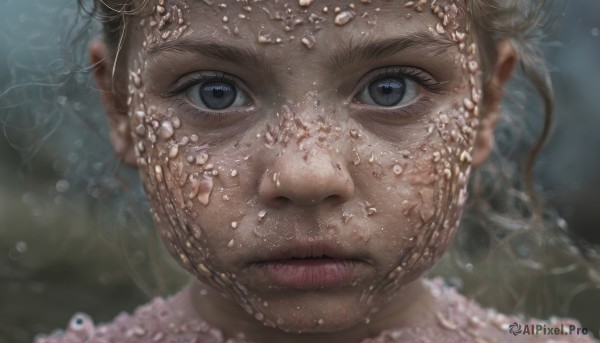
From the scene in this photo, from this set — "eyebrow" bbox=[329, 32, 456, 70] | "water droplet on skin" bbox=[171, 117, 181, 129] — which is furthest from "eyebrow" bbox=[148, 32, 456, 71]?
"water droplet on skin" bbox=[171, 117, 181, 129]

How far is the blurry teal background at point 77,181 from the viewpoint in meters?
1.79

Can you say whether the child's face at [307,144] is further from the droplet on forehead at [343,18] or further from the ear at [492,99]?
the ear at [492,99]

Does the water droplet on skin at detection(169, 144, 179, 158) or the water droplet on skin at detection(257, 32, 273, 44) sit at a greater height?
the water droplet on skin at detection(257, 32, 273, 44)

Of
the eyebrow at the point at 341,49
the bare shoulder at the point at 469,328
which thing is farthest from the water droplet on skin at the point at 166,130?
the bare shoulder at the point at 469,328

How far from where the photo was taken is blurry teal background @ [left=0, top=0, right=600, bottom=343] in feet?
5.86

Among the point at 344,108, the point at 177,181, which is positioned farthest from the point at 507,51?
the point at 177,181

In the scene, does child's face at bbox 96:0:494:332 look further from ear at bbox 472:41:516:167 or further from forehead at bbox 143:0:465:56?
ear at bbox 472:41:516:167

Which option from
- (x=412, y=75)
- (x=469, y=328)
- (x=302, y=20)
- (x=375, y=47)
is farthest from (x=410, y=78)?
(x=469, y=328)

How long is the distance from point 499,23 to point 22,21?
43.5 inches

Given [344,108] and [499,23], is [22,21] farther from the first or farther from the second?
[499,23]

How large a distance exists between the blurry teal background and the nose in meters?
0.68

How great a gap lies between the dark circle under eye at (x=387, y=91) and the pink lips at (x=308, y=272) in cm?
27

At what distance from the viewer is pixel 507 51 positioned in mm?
1569

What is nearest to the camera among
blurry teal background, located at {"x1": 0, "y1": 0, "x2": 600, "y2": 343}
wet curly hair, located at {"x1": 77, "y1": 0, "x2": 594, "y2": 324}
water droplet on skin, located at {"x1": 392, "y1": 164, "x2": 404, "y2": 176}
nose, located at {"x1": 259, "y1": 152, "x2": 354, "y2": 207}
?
nose, located at {"x1": 259, "y1": 152, "x2": 354, "y2": 207}
